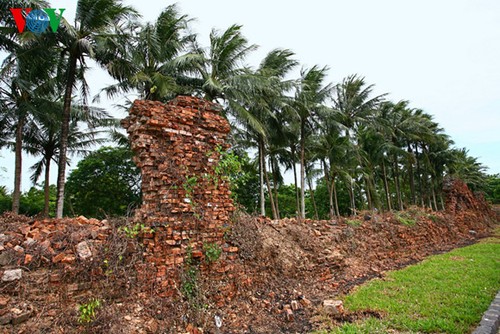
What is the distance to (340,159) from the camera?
19141 mm

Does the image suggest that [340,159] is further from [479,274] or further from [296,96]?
[479,274]

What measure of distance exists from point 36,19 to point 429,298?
13089 millimetres

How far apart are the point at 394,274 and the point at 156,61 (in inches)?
465

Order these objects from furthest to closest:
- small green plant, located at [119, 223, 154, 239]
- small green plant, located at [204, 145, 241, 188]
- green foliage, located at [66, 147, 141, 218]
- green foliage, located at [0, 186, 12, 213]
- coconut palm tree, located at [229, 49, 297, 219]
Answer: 1. green foliage, located at [0, 186, 12, 213]
2. green foliage, located at [66, 147, 141, 218]
3. coconut palm tree, located at [229, 49, 297, 219]
4. small green plant, located at [204, 145, 241, 188]
5. small green plant, located at [119, 223, 154, 239]

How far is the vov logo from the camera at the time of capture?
9.30 m

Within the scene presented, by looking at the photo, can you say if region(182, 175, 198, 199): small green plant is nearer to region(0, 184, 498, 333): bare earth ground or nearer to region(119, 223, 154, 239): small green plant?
region(119, 223, 154, 239): small green plant

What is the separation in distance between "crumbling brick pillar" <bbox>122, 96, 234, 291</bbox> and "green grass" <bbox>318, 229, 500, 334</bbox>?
245cm

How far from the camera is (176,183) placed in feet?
15.7

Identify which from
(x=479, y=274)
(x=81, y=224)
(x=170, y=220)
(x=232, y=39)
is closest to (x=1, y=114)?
(x=232, y=39)

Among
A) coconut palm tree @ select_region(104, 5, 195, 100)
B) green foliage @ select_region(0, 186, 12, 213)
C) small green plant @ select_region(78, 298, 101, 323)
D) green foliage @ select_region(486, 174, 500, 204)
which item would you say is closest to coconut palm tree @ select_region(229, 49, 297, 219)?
coconut palm tree @ select_region(104, 5, 195, 100)

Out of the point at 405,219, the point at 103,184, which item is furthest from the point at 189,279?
the point at 103,184

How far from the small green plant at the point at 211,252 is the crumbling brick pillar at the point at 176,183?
73 mm

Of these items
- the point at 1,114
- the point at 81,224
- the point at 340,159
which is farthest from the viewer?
the point at 340,159

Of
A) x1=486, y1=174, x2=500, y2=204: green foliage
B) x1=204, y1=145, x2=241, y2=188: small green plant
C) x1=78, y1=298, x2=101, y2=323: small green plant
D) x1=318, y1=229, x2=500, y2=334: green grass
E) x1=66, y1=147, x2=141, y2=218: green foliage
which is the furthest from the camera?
x1=486, y1=174, x2=500, y2=204: green foliage
